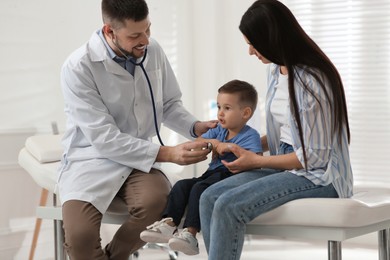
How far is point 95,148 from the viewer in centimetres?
268

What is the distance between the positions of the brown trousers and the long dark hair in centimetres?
59

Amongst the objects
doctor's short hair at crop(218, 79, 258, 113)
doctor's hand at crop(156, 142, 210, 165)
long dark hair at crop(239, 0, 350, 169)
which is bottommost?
doctor's hand at crop(156, 142, 210, 165)

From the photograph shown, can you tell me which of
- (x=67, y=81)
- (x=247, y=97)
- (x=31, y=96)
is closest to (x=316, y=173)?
(x=247, y=97)

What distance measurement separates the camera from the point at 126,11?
2.62 m

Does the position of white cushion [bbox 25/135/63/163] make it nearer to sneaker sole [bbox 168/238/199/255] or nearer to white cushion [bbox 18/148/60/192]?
white cushion [bbox 18/148/60/192]

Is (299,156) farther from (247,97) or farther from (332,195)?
(247,97)

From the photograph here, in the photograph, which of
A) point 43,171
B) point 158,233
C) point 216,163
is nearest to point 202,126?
point 216,163

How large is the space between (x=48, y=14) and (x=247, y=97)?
6.53 ft

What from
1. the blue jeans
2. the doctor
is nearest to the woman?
the blue jeans

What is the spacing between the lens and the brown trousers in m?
2.56

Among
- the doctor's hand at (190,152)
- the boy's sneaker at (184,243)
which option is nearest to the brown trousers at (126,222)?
the doctor's hand at (190,152)

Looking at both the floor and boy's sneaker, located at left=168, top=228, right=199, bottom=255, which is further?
the floor

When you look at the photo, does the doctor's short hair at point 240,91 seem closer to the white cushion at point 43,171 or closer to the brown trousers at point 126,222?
the brown trousers at point 126,222

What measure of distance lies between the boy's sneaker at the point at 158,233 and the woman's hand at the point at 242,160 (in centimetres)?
28
